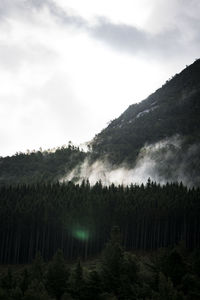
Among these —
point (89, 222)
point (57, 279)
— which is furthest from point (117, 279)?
point (89, 222)

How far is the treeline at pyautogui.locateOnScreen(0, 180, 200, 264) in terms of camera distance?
86.7 meters

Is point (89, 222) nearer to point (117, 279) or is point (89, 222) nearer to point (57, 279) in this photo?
point (57, 279)

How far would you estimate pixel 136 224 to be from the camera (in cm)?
9269

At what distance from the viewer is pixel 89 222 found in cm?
8738

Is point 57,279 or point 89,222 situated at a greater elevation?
point 89,222

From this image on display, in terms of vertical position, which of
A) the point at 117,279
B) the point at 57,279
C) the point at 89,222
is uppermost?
the point at 89,222

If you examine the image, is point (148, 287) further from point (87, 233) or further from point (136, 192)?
point (136, 192)

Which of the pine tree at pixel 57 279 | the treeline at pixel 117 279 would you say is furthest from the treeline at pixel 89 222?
the treeline at pixel 117 279

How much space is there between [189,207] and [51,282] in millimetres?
58442

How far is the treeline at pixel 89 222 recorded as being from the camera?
8669 centimetres

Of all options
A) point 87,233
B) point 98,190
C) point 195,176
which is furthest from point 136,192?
point 195,176

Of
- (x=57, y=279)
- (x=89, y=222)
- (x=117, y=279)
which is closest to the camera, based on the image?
(x=117, y=279)

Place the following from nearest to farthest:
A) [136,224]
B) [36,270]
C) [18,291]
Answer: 1. [18,291]
2. [36,270]
3. [136,224]

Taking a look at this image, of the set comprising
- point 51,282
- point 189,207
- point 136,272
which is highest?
point 189,207
